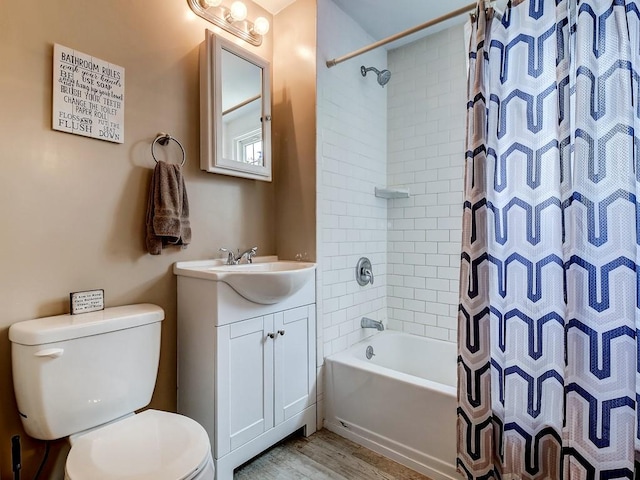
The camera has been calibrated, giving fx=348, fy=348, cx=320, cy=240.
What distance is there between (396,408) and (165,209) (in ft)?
5.14

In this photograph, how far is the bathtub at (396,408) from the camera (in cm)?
171

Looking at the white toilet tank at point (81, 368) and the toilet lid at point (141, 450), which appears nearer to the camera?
the toilet lid at point (141, 450)

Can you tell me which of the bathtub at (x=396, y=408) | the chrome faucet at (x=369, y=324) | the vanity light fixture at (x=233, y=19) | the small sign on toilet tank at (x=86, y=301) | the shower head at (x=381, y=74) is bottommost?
the bathtub at (x=396, y=408)

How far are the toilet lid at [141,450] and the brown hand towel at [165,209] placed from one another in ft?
2.54

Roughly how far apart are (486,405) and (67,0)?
2.47 m

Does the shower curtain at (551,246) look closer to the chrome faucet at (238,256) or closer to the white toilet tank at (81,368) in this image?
the chrome faucet at (238,256)

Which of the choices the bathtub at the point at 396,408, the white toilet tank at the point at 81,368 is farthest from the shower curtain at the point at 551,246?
the white toilet tank at the point at 81,368

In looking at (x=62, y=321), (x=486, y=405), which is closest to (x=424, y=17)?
(x=486, y=405)

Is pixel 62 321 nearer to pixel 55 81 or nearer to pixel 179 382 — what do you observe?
pixel 179 382

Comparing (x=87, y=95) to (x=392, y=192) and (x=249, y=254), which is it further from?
(x=392, y=192)

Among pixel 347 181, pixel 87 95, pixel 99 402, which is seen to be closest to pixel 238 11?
pixel 87 95

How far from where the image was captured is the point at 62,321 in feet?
4.45

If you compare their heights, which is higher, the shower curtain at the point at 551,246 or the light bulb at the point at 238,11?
the light bulb at the point at 238,11

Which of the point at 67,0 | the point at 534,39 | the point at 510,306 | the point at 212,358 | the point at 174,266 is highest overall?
the point at 67,0
